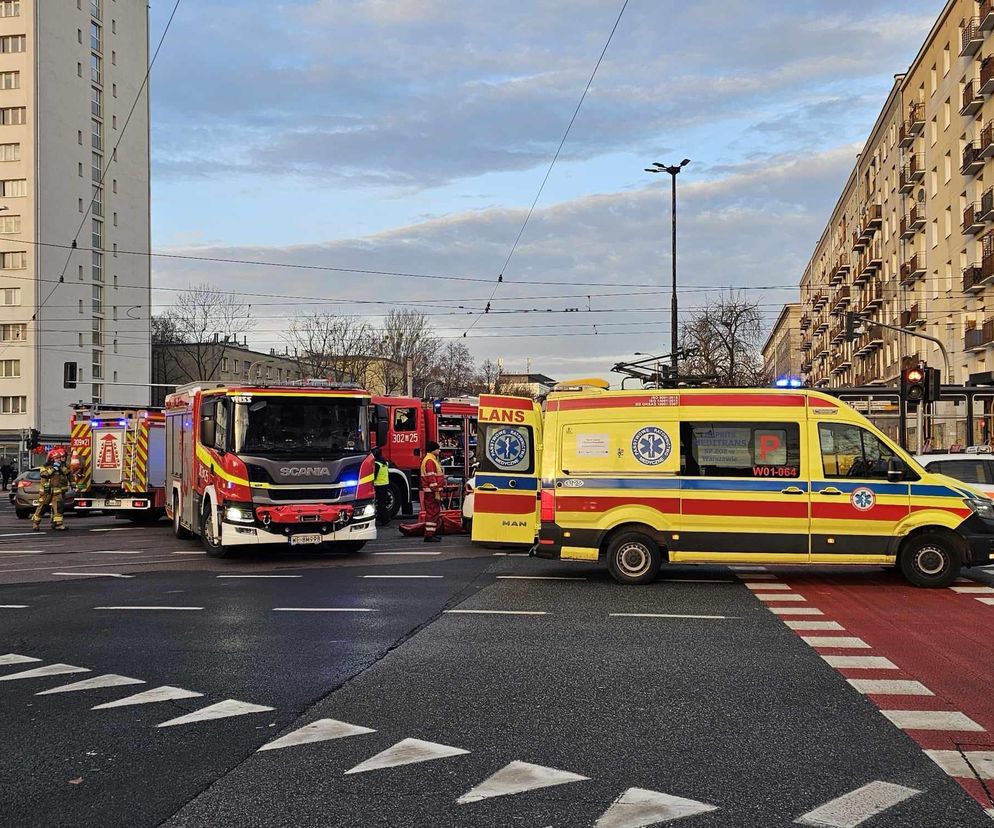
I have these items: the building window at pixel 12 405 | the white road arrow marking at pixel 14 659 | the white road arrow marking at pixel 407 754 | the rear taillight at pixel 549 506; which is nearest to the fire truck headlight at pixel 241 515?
the rear taillight at pixel 549 506

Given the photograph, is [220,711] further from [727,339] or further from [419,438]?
[727,339]

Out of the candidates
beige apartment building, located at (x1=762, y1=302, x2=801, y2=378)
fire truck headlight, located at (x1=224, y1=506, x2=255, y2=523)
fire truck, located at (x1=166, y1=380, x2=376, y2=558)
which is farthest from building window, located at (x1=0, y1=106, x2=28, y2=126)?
beige apartment building, located at (x1=762, y1=302, x2=801, y2=378)

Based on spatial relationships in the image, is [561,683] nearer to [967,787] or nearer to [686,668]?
[686,668]

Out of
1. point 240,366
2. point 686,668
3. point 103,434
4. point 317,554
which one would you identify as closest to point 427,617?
point 686,668

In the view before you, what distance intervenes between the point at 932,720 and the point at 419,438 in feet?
70.1

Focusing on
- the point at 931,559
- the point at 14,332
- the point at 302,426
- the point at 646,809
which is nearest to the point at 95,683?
the point at 646,809

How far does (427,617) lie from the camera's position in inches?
426

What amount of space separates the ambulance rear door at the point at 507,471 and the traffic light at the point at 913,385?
11944 millimetres

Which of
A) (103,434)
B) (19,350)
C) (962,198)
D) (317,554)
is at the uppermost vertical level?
(962,198)

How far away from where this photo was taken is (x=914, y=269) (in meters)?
54.1

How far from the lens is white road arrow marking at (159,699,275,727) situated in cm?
→ 659

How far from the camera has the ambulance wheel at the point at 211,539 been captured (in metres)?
17.1

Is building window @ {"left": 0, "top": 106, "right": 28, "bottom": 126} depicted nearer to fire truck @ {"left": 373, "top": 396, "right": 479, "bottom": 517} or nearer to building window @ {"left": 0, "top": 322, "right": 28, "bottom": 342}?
building window @ {"left": 0, "top": 322, "right": 28, "bottom": 342}

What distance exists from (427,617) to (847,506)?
552cm
